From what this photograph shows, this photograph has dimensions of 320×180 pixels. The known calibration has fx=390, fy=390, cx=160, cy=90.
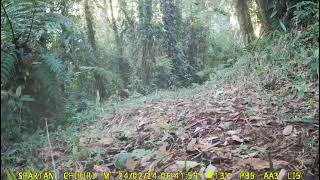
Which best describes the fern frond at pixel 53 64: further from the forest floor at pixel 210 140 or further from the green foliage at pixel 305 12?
the green foliage at pixel 305 12

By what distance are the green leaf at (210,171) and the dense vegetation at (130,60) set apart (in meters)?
0.55

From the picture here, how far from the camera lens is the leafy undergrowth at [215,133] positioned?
262 cm

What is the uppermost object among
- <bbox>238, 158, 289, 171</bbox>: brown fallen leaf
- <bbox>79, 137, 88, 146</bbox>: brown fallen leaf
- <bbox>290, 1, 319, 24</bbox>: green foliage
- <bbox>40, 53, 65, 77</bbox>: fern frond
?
<bbox>290, 1, 319, 24</bbox>: green foliage

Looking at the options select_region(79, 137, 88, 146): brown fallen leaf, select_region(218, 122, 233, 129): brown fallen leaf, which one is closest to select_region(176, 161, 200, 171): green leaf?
select_region(218, 122, 233, 129): brown fallen leaf

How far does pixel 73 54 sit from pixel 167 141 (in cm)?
353

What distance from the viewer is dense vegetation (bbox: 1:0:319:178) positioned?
11.2 feet

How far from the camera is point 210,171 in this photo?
2500 millimetres

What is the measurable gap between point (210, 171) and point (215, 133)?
0.66 metres

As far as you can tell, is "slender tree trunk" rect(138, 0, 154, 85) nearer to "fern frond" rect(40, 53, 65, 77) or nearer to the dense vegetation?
the dense vegetation

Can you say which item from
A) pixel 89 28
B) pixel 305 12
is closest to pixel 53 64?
pixel 305 12

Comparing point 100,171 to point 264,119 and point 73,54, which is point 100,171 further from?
point 73,54

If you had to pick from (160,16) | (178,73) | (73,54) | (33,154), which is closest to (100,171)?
(33,154)

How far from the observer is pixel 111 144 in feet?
11.0

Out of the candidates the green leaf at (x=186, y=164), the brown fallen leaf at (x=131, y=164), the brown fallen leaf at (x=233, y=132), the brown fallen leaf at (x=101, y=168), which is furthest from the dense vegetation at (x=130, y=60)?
the green leaf at (x=186, y=164)
